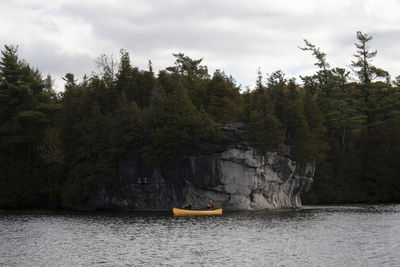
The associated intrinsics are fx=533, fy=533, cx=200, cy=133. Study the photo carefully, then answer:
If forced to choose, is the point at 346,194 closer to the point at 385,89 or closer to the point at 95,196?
the point at 385,89

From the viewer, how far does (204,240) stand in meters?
37.0

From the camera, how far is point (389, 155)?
75625 millimetres

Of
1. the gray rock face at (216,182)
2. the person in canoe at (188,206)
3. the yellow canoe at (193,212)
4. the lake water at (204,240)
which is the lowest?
the lake water at (204,240)

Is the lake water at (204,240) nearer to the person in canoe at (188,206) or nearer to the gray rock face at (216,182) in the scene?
the person in canoe at (188,206)

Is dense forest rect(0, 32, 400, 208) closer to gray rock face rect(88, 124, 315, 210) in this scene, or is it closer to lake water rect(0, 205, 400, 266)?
gray rock face rect(88, 124, 315, 210)

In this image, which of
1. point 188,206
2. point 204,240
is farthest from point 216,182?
point 204,240

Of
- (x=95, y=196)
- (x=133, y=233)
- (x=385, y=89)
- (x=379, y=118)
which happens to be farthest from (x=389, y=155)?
(x=133, y=233)

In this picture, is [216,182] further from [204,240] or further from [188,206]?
[204,240]

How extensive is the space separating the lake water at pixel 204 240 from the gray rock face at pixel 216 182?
579 cm

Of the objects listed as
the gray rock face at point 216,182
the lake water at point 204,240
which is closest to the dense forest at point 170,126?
the gray rock face at point 216,182

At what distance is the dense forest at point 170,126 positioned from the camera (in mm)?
61375

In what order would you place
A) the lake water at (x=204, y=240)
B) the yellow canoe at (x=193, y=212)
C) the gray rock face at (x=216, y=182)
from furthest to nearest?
1. the gray rock face at (x=216, y=182)
2. the yellow canoe at (x=193, y=212)
3. the lake water at (x=204, y=240)

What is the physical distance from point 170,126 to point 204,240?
82.8ft

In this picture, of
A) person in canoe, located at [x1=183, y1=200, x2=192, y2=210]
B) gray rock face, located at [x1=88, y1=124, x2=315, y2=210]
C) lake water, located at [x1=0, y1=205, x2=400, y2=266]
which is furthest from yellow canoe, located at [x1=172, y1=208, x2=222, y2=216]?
gray rock face, located at [x1=88, y1=124, x2=315, y2=210]
